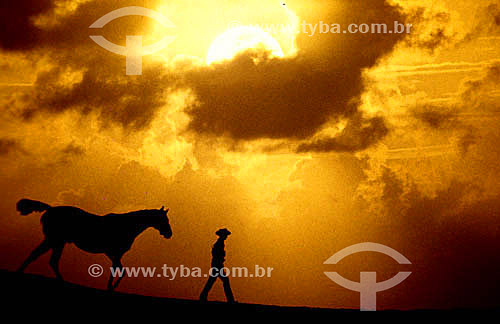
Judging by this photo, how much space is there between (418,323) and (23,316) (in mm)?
9764

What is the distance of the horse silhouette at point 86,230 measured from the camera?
1546 cm

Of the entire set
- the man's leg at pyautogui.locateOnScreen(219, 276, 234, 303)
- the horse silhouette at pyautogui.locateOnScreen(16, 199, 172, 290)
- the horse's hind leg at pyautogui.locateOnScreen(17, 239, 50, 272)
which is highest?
the horse silhouette at pyautogui.locateOnScreen(16, 199, 172, 290)

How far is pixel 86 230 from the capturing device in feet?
52.8

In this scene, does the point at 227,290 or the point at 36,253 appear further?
the point at 227,290

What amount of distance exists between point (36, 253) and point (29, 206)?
140cm

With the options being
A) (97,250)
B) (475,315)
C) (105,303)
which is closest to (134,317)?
(105,303)

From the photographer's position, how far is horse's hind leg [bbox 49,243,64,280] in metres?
15.2

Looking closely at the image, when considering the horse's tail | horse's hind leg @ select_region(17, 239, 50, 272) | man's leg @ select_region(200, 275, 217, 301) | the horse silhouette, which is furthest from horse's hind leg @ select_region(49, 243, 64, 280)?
man's leg @ select_region(200, 275, 217, 301)

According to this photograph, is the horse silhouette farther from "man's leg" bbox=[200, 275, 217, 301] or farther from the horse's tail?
"man's leg" bbox=[200, 275, 217, 301]

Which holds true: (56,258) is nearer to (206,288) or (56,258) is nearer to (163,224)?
(163,224)

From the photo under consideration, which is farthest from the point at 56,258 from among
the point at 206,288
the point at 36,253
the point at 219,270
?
the point at 219,270

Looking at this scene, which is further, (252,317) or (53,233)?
(53,233)

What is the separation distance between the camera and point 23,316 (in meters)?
11.9

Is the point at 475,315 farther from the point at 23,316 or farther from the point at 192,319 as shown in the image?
the point at 23,316
